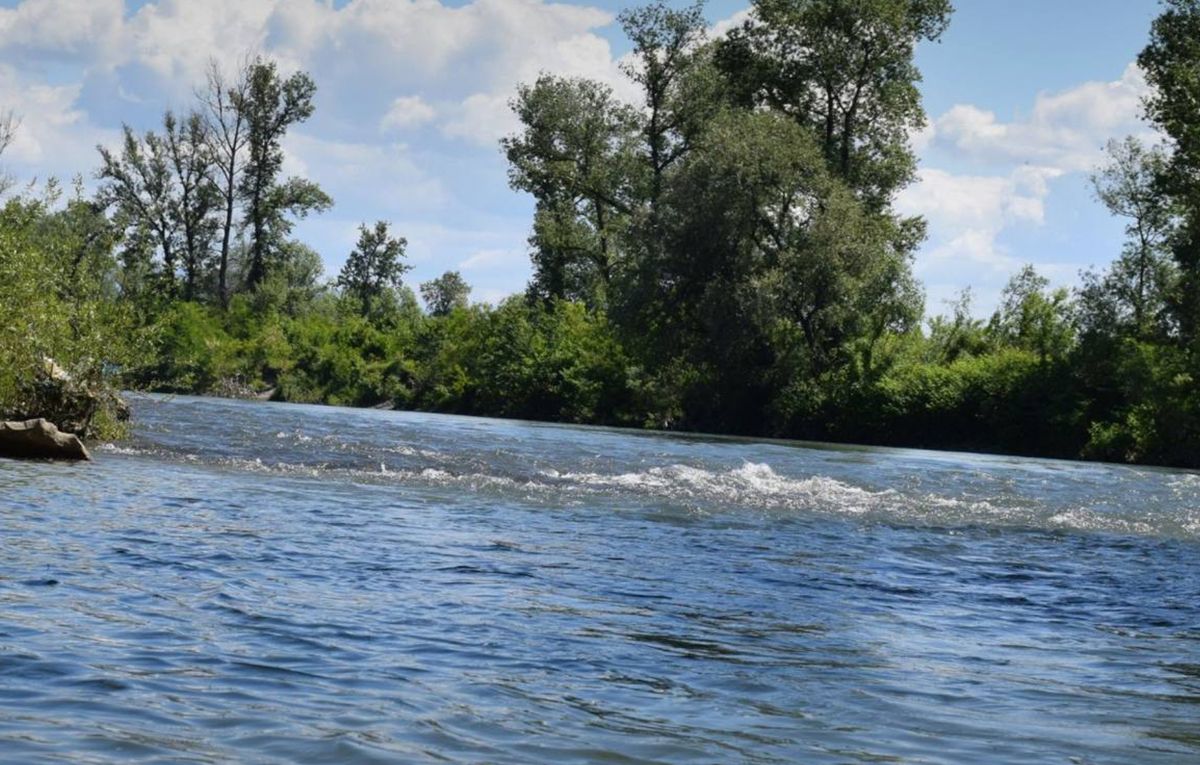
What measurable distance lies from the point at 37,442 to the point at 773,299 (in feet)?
97.0

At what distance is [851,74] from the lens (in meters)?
51.7

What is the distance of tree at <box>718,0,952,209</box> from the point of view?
167 feet

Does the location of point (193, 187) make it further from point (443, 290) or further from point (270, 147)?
point (443, 290)

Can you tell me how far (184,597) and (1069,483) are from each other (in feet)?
65.4

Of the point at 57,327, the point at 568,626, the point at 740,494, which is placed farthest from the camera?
Answer: the point at 57,327

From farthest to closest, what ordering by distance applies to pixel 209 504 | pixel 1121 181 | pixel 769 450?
pixel 1121 181 → pixel 769 450 → pixel 209 504

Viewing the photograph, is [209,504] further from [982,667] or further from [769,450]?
[769,450]

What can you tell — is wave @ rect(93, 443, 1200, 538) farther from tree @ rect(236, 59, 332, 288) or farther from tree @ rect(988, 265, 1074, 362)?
tree @ rect(236, 59, 332, 288)

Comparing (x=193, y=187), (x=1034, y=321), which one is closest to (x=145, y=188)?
(x=193, y=187)

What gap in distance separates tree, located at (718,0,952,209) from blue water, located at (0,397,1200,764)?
115 ft

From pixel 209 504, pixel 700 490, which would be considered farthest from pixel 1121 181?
pixel 209 504

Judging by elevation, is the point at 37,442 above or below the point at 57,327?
below

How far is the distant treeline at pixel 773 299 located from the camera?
1683 inches

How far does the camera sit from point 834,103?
5275 centimetres
